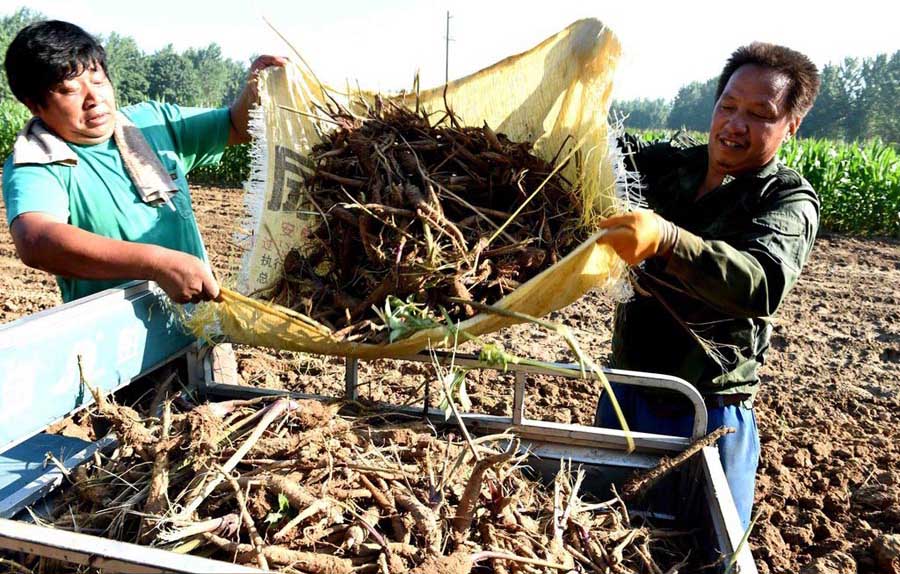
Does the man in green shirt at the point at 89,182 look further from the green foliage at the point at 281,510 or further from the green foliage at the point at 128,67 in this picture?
the green foliage at the point at 128,67

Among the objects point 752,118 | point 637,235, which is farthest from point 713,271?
point 752,118

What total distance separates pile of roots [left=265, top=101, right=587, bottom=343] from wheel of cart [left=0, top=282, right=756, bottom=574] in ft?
0.79

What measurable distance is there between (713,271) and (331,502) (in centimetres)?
108

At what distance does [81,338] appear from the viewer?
1.60 meters

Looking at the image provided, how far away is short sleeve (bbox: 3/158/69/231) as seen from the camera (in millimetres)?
1860

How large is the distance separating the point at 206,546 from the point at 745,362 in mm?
1638

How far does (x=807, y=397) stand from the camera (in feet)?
15.3

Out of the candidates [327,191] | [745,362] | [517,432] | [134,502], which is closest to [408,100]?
[327,191]

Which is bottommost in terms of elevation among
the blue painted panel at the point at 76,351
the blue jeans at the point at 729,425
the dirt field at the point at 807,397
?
the dirt field at the point at 807,397

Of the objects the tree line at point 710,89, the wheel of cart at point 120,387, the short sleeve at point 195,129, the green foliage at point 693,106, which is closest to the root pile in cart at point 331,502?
the wheel of cart at point 120,387

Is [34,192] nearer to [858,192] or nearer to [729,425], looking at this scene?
[729,425]

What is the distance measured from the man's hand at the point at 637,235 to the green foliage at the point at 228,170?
1455 centimetres

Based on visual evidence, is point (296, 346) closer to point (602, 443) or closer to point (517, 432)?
point (517, 432)

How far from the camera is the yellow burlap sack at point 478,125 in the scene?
1.73 metres
